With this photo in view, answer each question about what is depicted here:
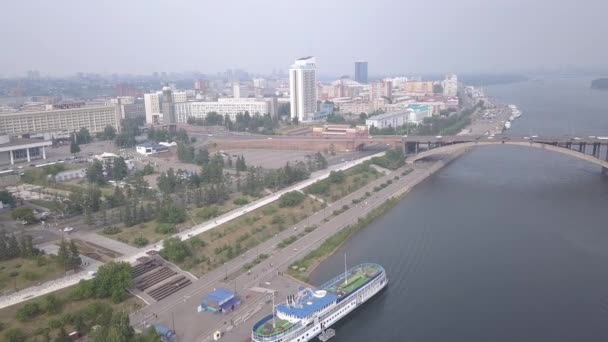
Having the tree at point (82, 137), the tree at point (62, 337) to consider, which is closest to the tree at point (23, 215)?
the tree at point (62, 337)

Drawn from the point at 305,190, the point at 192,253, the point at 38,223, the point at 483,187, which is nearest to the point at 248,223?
the point at 192,253

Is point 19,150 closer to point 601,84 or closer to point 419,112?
point 419,112

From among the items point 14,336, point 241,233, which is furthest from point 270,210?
point 14,336

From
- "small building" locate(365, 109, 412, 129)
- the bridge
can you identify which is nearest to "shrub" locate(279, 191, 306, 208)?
the bridge

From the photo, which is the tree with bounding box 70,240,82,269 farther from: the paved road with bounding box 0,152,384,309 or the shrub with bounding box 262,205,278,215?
the shrub with bounding box 262,205,278,215

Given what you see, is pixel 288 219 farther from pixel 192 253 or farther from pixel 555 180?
pixel 555 180
